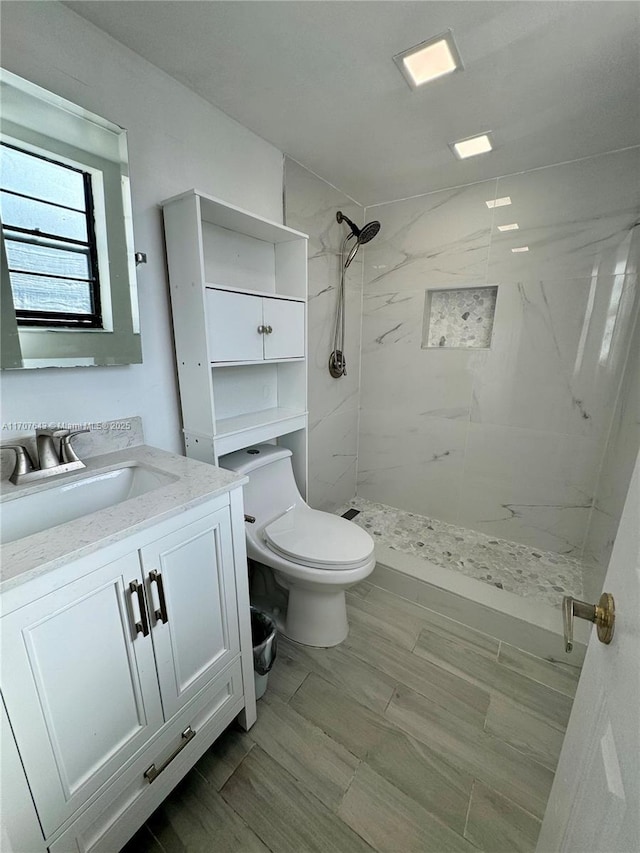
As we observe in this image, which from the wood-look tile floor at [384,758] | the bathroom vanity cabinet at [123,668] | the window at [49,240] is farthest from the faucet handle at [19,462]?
the wood-look tile floor at [384,758]

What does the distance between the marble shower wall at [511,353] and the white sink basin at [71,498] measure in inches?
69.8

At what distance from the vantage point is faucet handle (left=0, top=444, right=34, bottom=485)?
36.7 inches

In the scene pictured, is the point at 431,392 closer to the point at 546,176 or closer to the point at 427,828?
the point at 546,176

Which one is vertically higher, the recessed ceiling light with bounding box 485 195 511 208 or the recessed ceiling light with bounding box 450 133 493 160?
the recessed ceiling light with bounding box 450 133 493 160

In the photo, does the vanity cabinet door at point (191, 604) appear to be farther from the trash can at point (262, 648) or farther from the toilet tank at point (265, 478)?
the toilet tank at point (265, 478)

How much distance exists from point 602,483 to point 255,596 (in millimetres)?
1901

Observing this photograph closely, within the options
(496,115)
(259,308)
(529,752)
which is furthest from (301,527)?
(496,115)

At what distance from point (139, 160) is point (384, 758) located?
214 centimetres

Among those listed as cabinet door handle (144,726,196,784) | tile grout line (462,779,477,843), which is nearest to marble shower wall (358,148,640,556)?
tile grout line (462,779,477,843)

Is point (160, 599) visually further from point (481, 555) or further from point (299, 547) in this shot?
point (481, 555)

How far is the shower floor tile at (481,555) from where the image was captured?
181 cm

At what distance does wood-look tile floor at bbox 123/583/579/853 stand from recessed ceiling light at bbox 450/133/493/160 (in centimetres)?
225

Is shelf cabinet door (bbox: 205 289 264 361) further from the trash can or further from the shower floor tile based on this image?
the shower floor tile

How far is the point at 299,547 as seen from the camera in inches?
55.5
